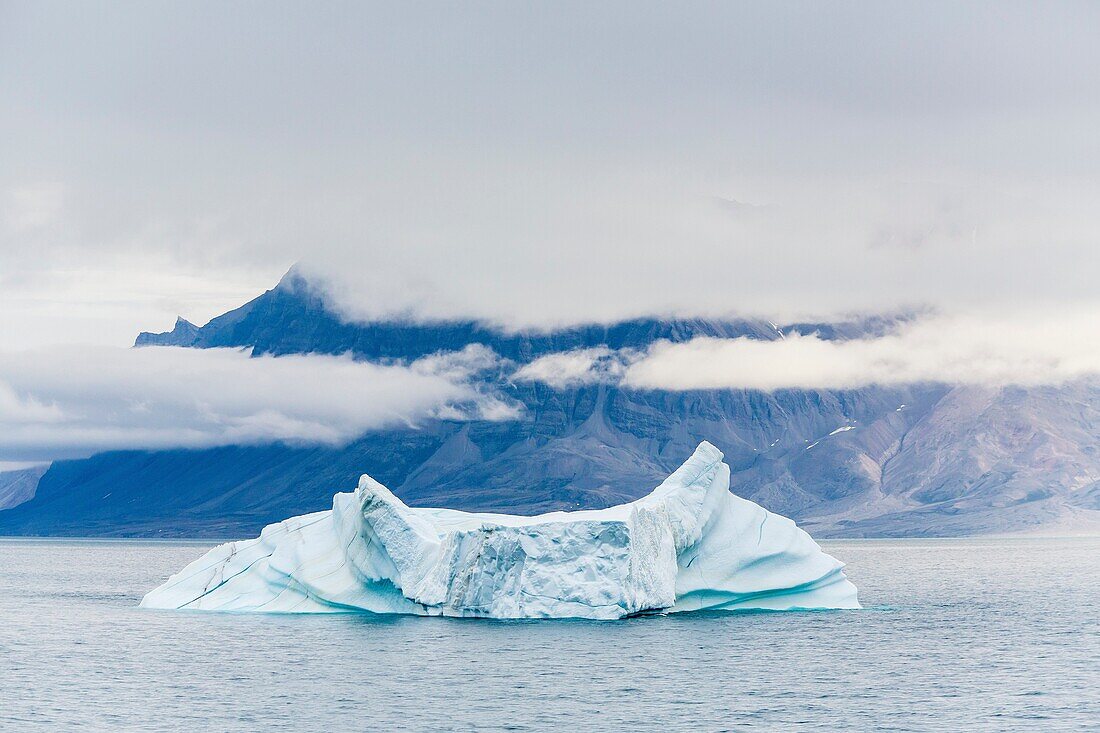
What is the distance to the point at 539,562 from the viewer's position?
5441 centimetres

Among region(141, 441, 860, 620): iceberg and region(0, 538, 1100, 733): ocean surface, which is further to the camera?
region(141, 441, 860, 620): iceberg

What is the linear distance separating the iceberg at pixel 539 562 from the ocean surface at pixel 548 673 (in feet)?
3.74

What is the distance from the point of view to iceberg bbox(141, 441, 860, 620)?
54.4 metres

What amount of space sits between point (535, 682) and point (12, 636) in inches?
1073

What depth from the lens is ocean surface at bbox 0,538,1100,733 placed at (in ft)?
125

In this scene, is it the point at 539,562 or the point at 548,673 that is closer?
the point at 548,673

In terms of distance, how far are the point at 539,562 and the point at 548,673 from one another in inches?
378

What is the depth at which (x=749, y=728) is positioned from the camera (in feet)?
120

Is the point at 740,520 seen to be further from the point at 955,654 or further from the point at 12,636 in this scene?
the point at 12,636

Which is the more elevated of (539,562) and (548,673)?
(539,562)

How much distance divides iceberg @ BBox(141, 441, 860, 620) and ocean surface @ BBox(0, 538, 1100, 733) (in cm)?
114

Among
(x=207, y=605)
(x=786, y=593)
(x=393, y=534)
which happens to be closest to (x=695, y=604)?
(x=786, y=593)

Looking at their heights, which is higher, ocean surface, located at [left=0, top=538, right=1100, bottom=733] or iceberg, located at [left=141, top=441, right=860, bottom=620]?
iceberg, located at [left=141, top=441, right=860, bottom=620]

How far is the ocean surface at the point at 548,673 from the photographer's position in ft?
125
